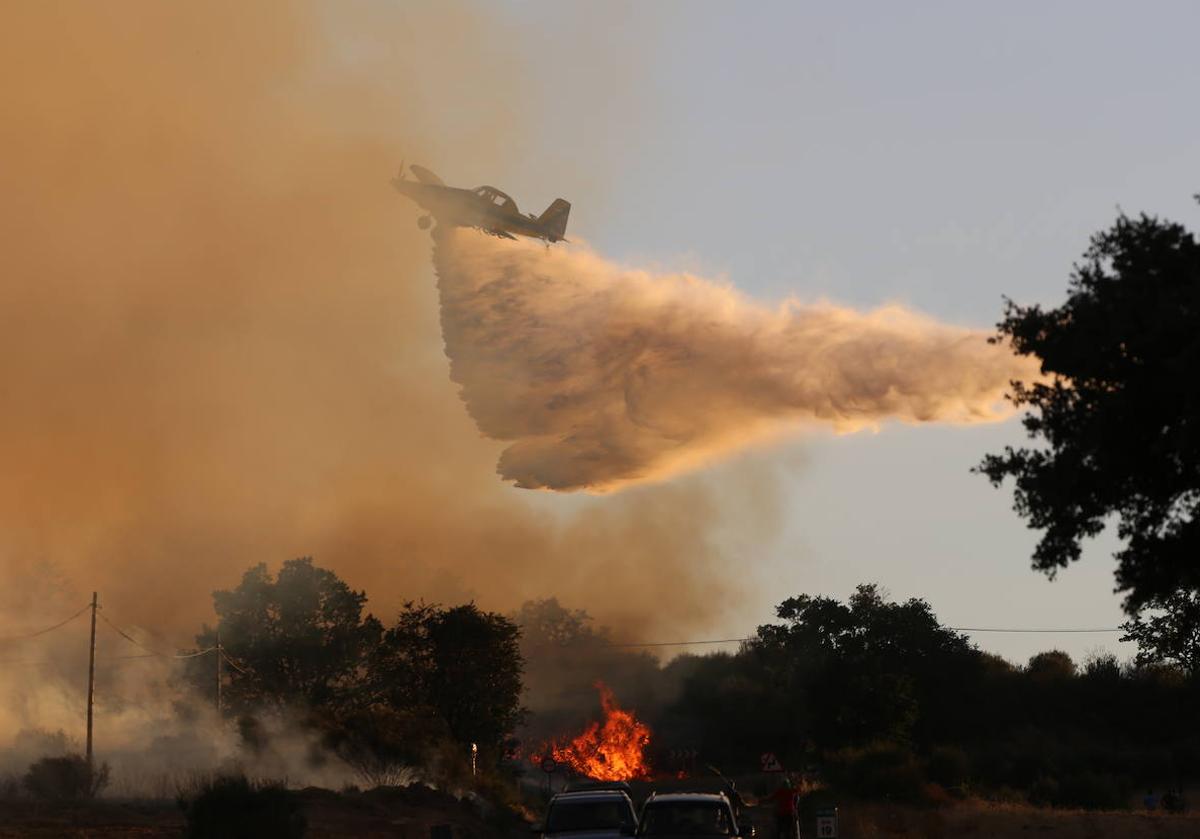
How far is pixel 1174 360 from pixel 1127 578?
18.9ft

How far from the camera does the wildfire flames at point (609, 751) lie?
98.7 m

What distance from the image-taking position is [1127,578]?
90.9 feet

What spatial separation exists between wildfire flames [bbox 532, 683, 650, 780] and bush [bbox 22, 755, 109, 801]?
113 feet

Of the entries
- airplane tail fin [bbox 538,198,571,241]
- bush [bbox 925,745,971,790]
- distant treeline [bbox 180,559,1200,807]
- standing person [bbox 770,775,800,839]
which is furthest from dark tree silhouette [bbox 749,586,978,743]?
standing person [bbox 770,775,800,839]

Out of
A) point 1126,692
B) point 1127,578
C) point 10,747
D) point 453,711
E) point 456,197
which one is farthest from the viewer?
point 1126,692

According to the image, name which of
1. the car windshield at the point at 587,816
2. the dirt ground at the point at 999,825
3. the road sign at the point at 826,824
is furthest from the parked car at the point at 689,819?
the dirt ground at the point at 999,825

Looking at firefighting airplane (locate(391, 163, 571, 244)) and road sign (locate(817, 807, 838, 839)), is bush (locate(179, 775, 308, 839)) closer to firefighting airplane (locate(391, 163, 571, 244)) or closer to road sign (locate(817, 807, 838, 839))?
road sign (locate(817, 807, 838, 839))

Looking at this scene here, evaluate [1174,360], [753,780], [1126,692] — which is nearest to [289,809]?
[1174,360]

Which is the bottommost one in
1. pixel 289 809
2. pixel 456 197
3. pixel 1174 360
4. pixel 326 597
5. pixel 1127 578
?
pixel 289 809

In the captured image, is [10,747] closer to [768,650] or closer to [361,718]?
[361,718]

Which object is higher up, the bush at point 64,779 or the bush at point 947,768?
the bush at point 64,779

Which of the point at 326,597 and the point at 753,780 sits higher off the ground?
the point at 326,597

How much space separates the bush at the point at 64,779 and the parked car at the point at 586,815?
36378 millimetres

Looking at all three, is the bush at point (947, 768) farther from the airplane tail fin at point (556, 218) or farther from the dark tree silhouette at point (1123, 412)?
the dark tree silhouette at point (1123, 412)
